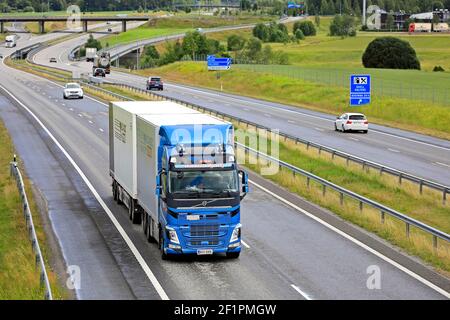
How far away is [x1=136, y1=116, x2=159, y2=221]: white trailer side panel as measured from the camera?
24484 millimetres

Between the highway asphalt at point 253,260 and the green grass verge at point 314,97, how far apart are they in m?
35.3

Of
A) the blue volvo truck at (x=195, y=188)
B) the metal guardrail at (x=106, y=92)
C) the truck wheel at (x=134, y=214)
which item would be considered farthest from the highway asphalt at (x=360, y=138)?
the blue volvo truck at (x=195, y=188)

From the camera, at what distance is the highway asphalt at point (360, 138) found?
1822 inches

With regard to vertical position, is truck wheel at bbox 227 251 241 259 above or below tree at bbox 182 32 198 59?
below

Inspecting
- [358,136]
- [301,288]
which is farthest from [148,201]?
[358,136]

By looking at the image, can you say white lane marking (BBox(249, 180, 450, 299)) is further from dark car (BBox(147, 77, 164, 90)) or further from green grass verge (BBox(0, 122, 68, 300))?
dark car (BBox(147, 77, 164, 90))

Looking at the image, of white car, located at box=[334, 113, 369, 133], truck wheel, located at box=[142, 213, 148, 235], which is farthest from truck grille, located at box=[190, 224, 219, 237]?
white car, located at box=[334, 113, 369, 133]

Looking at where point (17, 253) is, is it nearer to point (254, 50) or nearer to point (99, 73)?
point (99, 73)

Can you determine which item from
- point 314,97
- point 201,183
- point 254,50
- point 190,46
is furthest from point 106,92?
point 254,50

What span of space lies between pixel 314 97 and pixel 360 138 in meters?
35.0

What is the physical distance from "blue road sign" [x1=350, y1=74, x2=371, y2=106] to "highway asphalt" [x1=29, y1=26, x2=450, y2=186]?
2.45 m

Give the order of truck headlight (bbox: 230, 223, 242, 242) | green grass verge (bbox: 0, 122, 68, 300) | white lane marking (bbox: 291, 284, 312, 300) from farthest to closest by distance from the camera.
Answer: truck headlight (bbox: 230, 223, 242, 242), green grass verge (bbox: 0, 122, 68, 300), white lane marking (bbox: 291, 284, 312, 300)
